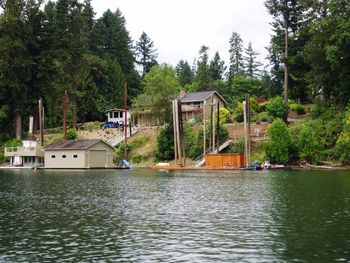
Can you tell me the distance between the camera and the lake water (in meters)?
14.4

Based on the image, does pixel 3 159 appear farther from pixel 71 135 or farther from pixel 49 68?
pixel 49 68

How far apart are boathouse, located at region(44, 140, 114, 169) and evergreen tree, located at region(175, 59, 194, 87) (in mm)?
82408

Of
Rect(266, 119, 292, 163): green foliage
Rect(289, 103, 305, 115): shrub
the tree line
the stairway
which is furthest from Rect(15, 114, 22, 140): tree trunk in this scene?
Rect(289, 103, 305, 115): shrub

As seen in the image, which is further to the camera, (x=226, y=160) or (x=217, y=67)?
(x=217, y=67)

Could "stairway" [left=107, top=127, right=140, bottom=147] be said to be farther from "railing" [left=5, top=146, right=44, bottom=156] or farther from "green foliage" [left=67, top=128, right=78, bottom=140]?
"railing" [left=5, top=146, right=44, bottom=156]

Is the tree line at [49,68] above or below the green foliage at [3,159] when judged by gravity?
above

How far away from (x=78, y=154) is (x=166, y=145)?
12.6 metres

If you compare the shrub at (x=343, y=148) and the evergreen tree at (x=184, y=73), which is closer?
the shrub at (x=343, y=148)

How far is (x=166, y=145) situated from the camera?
73.4 metres

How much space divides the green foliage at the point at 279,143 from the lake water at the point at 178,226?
3085 centimetres

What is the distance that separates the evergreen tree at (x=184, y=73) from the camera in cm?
15800

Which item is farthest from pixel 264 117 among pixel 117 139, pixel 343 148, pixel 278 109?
pixel 117 139

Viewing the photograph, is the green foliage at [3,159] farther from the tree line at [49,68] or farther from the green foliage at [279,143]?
the green foliage at [279,143]

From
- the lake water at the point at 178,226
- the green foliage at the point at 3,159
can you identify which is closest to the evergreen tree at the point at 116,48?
the green foliage at the point at 3,159
